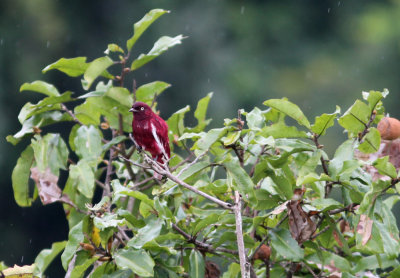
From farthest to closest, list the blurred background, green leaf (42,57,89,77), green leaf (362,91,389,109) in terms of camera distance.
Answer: the blurred background < green leaf (42,57,89,77) < green leaf (362,91,389,109)

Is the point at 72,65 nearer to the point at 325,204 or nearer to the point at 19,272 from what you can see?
the point at 19,272

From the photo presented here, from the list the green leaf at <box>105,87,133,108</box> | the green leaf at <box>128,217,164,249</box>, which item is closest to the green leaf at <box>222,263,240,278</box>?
the green leaf at <box>128,217,164,249</box>

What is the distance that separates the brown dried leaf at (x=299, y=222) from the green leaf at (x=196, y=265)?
24cm

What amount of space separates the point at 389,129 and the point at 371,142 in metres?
0.10

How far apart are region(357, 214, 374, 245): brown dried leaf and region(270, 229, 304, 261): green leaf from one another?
0.15 metres

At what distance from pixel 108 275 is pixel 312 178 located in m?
0.54

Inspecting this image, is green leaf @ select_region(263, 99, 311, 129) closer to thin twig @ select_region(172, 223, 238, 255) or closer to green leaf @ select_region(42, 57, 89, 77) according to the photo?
thin twig @ select_region(172, 223, 238, 255)

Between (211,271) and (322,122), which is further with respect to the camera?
(211,271)

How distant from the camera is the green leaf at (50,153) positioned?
1973 millimetres

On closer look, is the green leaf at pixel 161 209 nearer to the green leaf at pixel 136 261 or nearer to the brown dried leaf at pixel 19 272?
the green leaf at pixel 136 261

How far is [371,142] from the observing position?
5.38 feet

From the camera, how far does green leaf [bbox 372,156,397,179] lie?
5.03 feet

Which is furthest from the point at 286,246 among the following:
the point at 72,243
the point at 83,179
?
the point at 83,179

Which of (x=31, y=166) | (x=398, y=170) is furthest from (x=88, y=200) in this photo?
(x=398, y=170)
